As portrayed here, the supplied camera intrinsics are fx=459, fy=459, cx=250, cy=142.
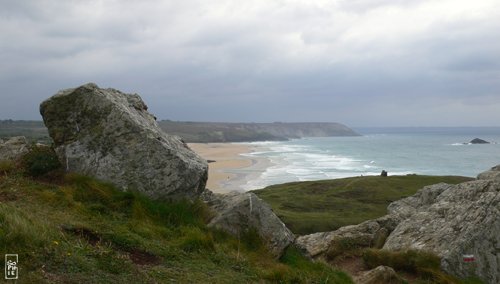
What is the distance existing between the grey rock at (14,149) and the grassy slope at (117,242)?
5.22 ft

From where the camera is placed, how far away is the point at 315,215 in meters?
39.2

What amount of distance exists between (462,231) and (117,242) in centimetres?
1276

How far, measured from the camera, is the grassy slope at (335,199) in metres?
36.4

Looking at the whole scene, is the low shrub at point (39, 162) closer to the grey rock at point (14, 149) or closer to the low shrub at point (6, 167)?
the low shrub at point (6, 167)

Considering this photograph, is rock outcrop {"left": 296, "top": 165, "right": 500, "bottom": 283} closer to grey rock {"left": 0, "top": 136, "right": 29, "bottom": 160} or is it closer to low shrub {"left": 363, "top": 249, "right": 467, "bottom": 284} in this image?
low shrub {"left": 363, "top": 249, "right": 467, "bottom": 284}

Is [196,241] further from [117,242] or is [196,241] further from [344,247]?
[344,247]

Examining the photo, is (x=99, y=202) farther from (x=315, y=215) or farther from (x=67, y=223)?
(x=315, y=215)

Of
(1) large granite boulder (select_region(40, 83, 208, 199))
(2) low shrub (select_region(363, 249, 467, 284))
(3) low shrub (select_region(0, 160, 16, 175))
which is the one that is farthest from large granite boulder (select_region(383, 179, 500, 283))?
(3) low shrub (select_region(0, 160, 16, 175))

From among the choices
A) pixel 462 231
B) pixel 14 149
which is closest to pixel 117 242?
pixel 14 149

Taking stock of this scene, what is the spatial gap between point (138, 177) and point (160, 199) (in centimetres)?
85

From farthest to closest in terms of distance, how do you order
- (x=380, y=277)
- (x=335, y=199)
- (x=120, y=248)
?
(x=335, y=199) → (x=380, y=277) → (x=120, y=248)

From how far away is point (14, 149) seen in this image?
15.0 m

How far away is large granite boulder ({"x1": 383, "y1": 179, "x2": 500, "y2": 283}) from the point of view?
15.6 m

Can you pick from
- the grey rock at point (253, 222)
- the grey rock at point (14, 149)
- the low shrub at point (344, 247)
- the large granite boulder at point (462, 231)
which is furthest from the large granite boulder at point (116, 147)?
the large granite boulder at point (462, 231)
